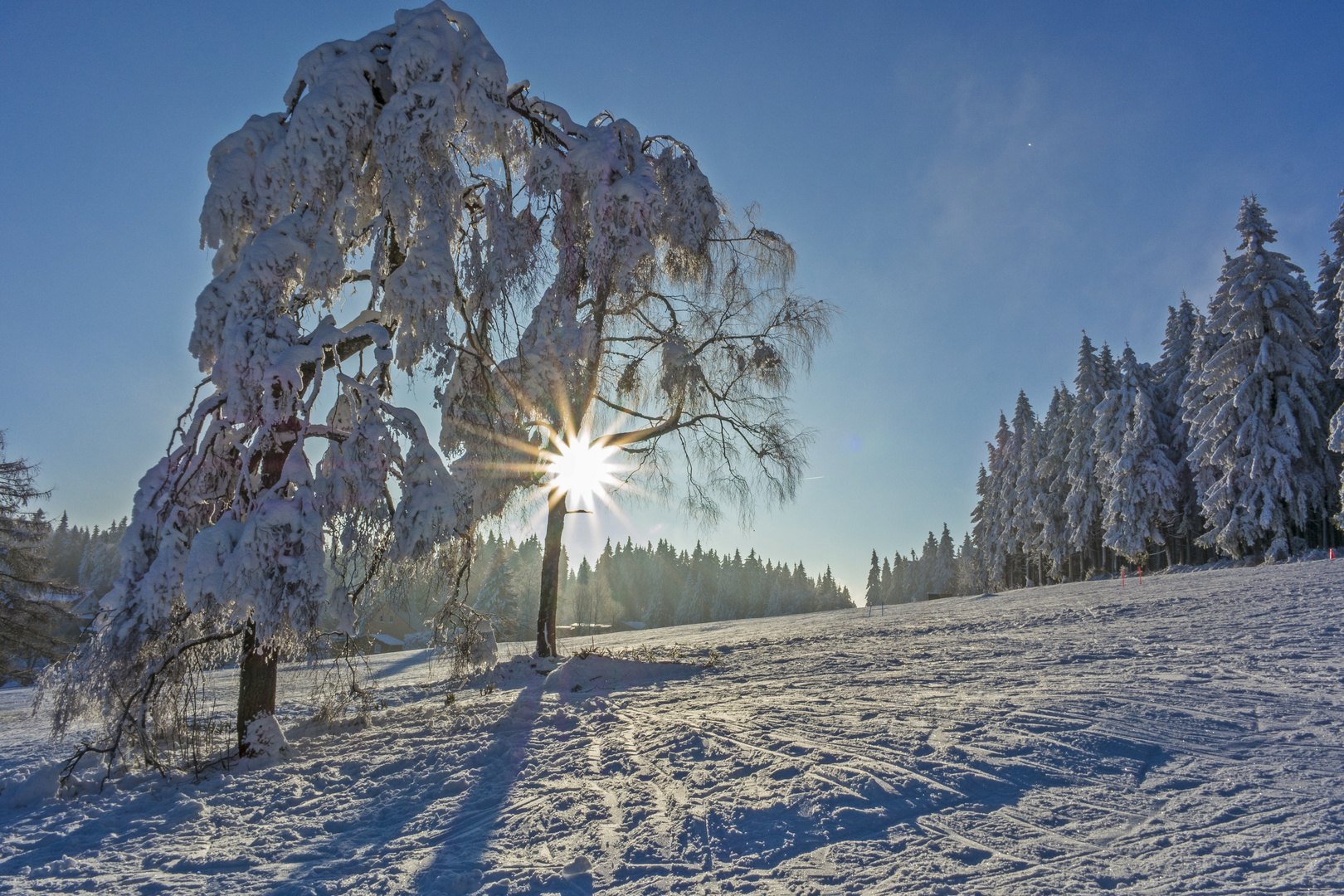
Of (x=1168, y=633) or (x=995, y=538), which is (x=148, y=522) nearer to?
(x=1168, y=633)

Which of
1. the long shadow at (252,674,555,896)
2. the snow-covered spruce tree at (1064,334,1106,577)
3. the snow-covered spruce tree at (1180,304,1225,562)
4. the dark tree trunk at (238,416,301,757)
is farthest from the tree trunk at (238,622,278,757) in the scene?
the snow-covered spruce tree at (1064,334,1106,577)

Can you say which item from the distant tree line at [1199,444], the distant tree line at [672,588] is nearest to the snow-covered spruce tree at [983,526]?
the distant tree line at [1199,444]

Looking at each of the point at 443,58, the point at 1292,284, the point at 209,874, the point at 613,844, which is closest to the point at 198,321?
the point at 443,58

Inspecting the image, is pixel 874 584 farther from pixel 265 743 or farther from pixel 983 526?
pixel 265 743

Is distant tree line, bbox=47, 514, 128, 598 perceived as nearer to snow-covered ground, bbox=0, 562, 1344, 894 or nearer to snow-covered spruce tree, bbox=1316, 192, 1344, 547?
snow-covered ground, bbox=0, 562, 1344, 894

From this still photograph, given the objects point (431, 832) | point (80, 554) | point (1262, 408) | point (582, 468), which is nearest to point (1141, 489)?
point (1262, 408)

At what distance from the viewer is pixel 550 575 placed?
1187cm

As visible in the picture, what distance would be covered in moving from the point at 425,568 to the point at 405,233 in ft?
11.3

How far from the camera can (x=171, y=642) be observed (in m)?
5.39

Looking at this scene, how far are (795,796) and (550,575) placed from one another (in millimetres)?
8683

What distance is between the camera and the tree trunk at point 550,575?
→ 11.8m

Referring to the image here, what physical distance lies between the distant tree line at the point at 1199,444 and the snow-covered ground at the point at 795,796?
22.0 m

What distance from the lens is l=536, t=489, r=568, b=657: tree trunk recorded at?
11.8 m

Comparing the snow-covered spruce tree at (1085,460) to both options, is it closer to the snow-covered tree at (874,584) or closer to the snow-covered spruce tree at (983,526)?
the snow-covered spruce tree at (983,526)
